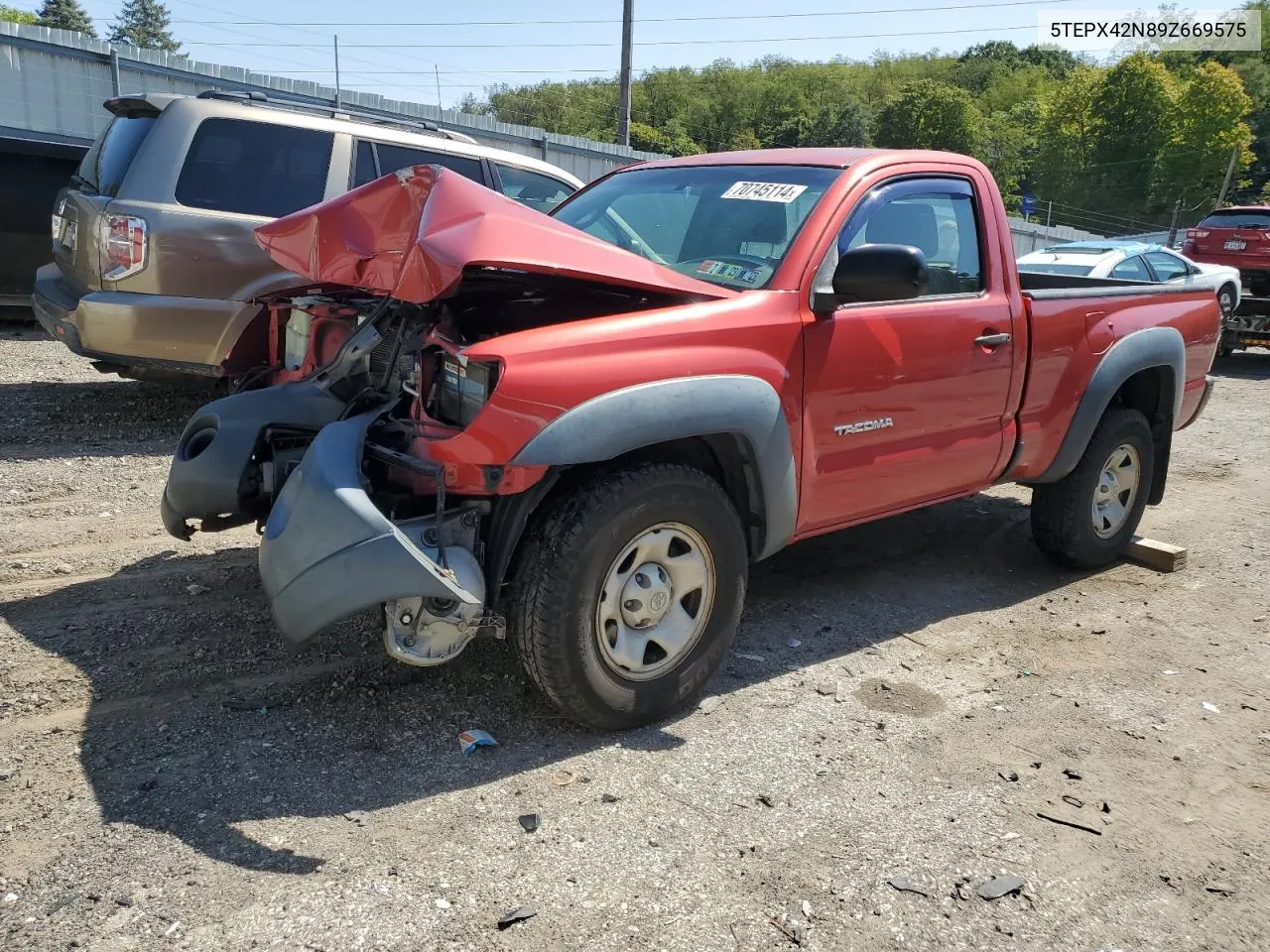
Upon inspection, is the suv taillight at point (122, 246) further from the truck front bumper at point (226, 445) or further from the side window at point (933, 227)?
the side window at point (933, 227)

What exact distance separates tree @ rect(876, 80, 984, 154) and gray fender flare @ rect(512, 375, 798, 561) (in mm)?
84393

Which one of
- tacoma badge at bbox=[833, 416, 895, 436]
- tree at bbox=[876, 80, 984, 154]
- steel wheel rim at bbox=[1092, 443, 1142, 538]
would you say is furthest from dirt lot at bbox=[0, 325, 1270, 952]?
tree at bbox=[876, 80, 984, 154]

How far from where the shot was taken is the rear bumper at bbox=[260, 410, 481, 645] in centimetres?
275

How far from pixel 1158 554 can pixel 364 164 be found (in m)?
5.70

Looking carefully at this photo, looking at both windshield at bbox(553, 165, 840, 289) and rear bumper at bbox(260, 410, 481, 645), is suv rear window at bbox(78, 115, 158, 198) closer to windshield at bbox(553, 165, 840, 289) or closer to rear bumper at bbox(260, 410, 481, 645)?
windshield at bbox(553, 165, 840, 289)

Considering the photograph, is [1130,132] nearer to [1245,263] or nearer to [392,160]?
[1245,263]

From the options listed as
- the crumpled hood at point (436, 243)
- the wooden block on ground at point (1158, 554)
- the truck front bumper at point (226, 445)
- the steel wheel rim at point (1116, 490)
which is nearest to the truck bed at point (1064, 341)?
the steel wheel rim at point (1116, 490)

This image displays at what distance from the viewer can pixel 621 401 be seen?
2.98 metres

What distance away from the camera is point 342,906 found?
2.41m

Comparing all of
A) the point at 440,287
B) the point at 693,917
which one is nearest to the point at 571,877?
the point at 693,917

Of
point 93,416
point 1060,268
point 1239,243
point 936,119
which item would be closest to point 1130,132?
point 936,119

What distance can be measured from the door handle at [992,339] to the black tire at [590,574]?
1.53 meters

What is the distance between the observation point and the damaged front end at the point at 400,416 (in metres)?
2.83

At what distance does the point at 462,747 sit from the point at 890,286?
2128 mm
